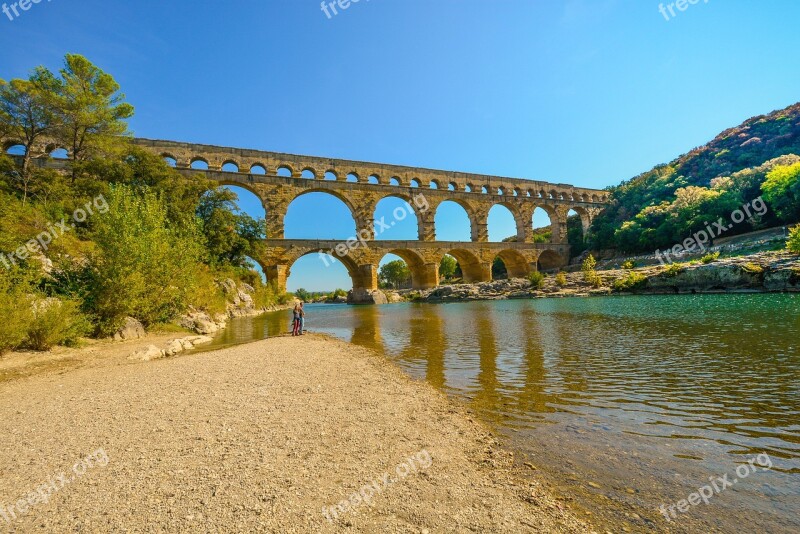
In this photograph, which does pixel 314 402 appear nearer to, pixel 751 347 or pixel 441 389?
pixel 441 389

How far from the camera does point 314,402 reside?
163 inches

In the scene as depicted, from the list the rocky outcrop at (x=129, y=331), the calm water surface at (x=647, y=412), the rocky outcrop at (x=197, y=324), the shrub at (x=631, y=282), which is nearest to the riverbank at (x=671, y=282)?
the shrub at (x=631, y=282)

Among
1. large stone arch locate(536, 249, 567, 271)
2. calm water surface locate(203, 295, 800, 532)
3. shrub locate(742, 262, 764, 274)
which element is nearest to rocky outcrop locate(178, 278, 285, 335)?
calm water surface locate(203, 295, 800, 532)

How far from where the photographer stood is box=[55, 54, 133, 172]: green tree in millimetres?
19016

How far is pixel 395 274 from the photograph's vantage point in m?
79.3

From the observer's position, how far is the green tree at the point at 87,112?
19016 millimetres

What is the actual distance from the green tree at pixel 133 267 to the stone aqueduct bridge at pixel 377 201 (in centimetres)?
1582

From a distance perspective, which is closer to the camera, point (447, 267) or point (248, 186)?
point (248, 186)

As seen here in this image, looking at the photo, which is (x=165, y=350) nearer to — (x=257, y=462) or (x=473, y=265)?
(x=257, y=462)

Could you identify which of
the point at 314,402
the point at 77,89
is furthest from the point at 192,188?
the point at 314,402

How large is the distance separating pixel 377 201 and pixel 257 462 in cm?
3337

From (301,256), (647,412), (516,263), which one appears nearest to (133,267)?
(647,412)

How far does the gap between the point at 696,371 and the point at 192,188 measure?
85.8ft

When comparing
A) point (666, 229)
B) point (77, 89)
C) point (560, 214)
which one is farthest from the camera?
point (560, 214)
